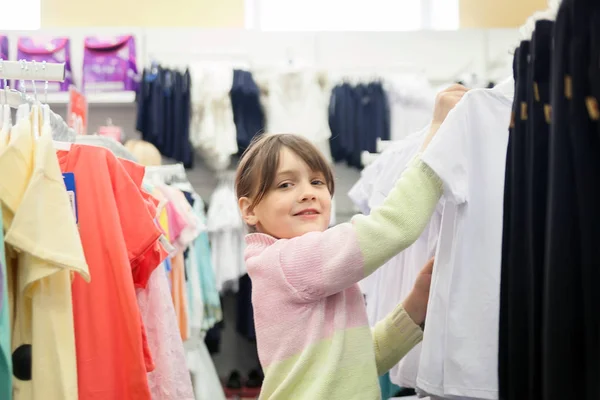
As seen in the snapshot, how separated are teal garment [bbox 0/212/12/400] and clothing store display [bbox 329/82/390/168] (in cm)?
301

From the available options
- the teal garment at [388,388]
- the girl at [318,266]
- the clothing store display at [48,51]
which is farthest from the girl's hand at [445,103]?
the clothing store display at [48,51]

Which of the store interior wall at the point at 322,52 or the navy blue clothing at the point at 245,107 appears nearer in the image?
the navy blue clothing at the point at 245,107

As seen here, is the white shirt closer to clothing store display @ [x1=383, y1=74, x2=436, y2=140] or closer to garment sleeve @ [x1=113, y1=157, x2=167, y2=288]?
garment sleeve @ [x1=113, y1=157, x2=167, y2=288]

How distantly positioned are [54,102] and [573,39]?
3859 mm

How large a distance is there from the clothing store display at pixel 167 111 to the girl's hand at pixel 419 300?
283cm

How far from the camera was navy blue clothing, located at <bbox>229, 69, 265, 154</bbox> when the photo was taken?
4.18 meters

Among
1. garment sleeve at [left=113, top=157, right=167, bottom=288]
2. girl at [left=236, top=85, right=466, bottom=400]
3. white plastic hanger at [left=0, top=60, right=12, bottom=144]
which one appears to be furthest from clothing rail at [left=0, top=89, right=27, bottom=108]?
girl at [left=236, top=85, right=466, bottom=400]

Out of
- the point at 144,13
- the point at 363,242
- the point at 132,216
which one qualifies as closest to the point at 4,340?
the point at 132,216

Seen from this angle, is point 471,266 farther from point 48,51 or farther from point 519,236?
point 48,51

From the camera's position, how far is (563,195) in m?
0.94

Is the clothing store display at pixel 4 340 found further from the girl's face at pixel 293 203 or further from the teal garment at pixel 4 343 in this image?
the girl's face at pixel 293 203

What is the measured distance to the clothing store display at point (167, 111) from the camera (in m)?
4.18

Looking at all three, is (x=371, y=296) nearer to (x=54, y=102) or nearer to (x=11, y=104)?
(x=11, y=104)

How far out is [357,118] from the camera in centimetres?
430
